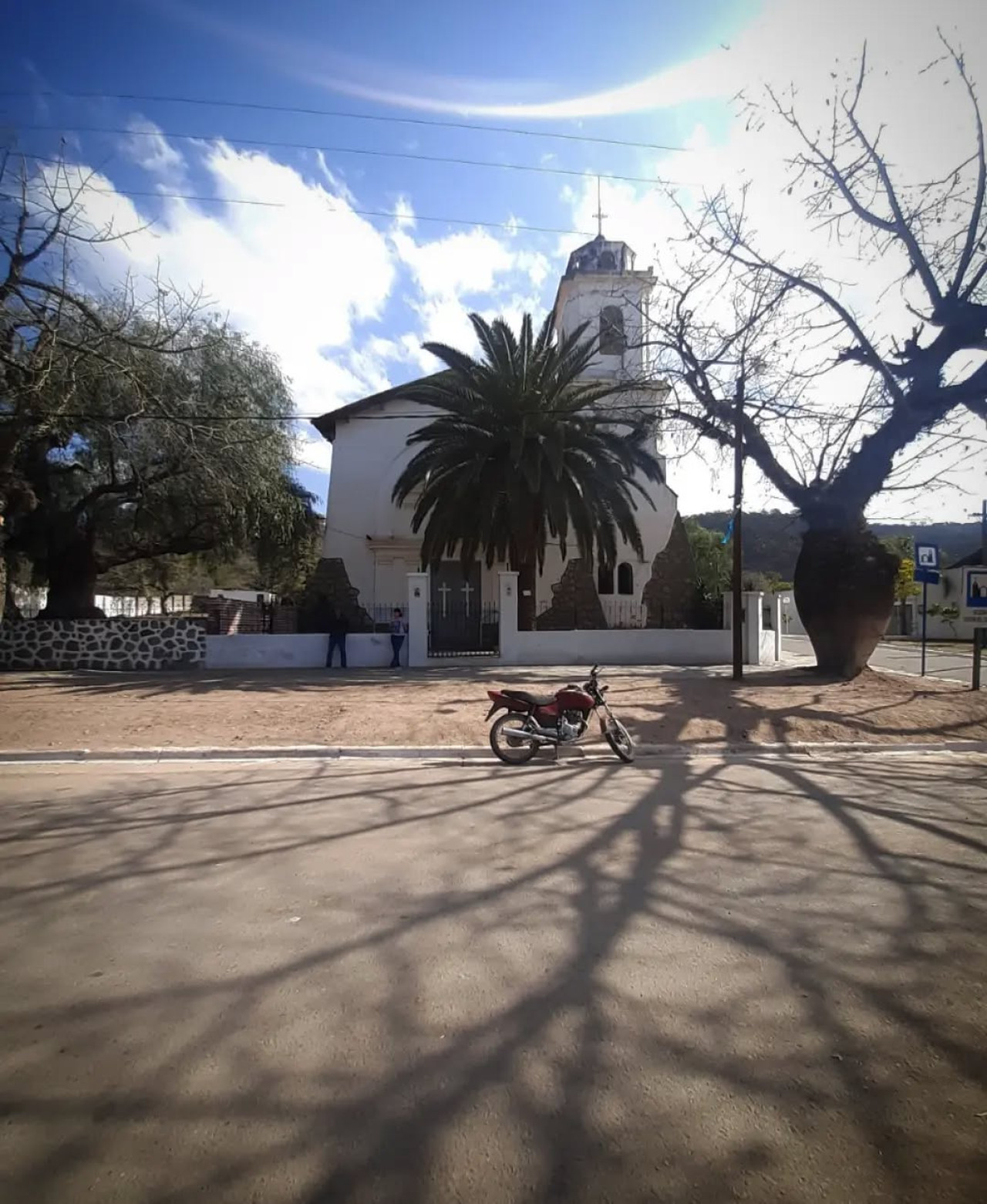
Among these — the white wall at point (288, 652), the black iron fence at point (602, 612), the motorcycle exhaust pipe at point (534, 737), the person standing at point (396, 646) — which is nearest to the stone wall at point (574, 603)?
the black iron fence at point (602, 612)

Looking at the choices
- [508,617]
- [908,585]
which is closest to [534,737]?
[508,617]

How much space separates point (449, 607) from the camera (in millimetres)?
26250

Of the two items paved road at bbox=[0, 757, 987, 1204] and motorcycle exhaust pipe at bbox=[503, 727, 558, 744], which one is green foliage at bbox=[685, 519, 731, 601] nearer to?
motorcycle exhaust pipe at bbox=[503, 727, 558, 744]

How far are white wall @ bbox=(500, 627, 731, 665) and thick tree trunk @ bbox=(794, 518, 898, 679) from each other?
419 centimetres

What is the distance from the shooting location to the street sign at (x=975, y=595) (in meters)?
12.8

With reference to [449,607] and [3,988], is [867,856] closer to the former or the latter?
[3,988]

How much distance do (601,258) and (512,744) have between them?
28.0 m

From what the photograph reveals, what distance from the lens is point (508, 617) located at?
60.6 ft

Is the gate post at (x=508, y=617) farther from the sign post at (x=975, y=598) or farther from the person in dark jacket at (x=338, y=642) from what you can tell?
the sign post at (x=975, y=598)

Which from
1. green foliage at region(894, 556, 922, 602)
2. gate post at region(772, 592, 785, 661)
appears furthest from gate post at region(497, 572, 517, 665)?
green foliage at region(894, 556, 922, 602)

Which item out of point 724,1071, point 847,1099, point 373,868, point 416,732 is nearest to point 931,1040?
point 847,1099

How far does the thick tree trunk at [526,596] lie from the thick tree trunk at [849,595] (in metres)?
7.73

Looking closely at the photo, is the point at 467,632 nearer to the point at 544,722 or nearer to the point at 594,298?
the point at 544,722

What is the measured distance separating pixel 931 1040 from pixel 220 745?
8.58 metres
